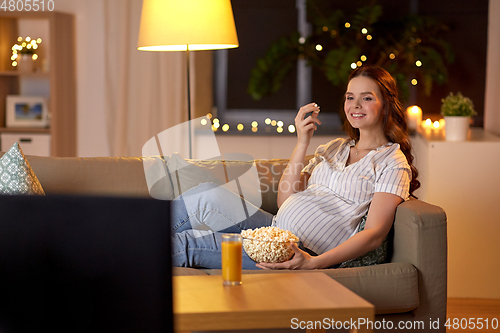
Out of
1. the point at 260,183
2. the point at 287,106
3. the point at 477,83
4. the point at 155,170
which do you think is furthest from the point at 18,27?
the point at 477,83

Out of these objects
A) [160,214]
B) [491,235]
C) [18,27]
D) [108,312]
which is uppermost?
[18,27]

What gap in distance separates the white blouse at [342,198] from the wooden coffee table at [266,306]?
0.63 meters

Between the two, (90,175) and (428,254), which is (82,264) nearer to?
(428,254)

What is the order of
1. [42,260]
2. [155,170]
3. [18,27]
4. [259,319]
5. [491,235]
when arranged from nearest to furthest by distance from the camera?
[42,260] < [259,319] < [155,170] < [491,235] < [18,27]

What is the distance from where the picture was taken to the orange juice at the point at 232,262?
109 cm

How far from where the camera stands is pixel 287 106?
3.91 m

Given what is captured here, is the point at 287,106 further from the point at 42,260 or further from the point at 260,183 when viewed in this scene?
the point at 42,260

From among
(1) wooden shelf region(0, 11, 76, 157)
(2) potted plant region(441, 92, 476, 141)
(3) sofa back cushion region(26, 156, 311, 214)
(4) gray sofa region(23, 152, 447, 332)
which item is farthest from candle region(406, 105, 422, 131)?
(1) wooden shelf region(0, 11, 76, 157)

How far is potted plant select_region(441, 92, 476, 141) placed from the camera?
258 cm

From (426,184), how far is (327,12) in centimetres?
166

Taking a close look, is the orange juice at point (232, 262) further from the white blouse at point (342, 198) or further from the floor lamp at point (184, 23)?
the floor lamp at point (184, 23)

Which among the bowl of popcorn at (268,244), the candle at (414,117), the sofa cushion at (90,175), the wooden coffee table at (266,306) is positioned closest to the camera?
the wooden coffee table at (266,306)

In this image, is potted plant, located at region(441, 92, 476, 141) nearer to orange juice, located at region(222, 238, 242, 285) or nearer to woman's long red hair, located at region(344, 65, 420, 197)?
woman's long red hair, located at region(344, 65, 420, 197)

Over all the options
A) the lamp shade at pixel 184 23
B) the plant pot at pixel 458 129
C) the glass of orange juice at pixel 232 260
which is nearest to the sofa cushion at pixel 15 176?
the lamp shade at pixel 184 23
